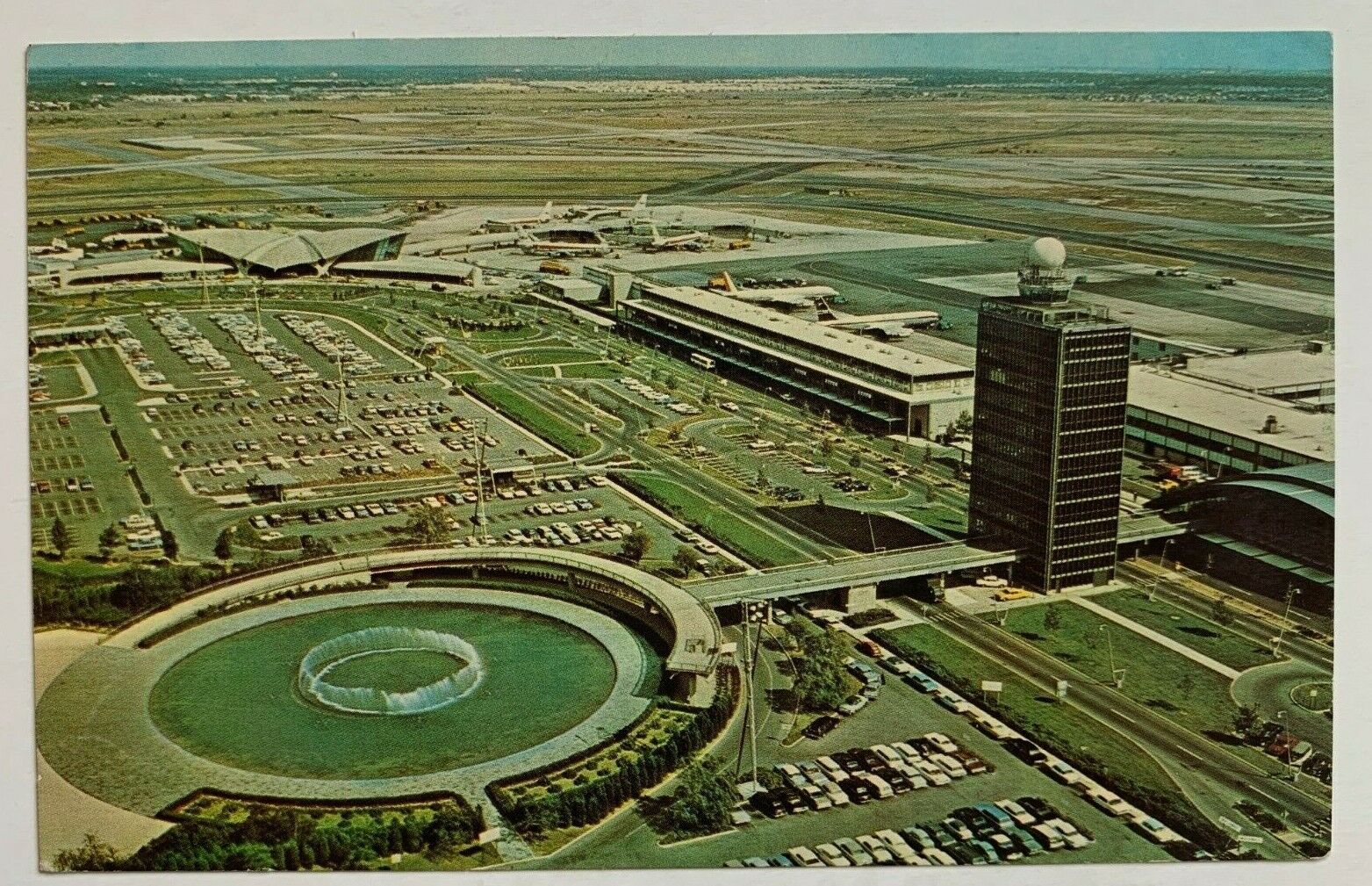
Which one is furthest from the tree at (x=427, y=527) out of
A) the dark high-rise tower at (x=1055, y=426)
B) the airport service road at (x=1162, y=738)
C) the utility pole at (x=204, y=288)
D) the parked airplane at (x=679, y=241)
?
the dark high-rise tower at (x=1055, y=426)

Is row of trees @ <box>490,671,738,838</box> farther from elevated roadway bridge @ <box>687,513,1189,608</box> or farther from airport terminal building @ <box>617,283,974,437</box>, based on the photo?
airport terminal building @ <box>617,283,974,437</box>

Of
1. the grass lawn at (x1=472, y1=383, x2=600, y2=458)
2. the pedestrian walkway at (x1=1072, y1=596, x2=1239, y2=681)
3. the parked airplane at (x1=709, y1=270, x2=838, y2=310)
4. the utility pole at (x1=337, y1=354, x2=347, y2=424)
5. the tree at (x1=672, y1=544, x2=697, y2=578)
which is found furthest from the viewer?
the parked airplane at (x1=709, y1=270, x2=838, y2=310)

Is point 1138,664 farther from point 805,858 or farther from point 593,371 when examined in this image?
point 593,371

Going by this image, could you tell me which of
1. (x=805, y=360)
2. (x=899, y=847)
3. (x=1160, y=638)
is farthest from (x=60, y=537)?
(x=1160, y=638)

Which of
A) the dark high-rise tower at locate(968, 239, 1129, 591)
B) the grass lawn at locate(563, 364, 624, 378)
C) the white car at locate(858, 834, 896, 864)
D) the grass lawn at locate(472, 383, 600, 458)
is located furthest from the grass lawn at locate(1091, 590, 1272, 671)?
the grass lawn at locate(563, 364, 624, 378)

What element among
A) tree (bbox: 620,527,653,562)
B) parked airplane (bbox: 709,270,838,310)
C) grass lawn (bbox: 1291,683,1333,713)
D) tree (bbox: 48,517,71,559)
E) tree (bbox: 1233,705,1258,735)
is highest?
parked airplane (bbox: 709,270,838,310)

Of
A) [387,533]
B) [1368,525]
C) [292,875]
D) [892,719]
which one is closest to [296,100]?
[387,533]

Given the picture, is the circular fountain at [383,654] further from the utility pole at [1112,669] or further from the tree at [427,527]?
the utility pole at [1112,669]
